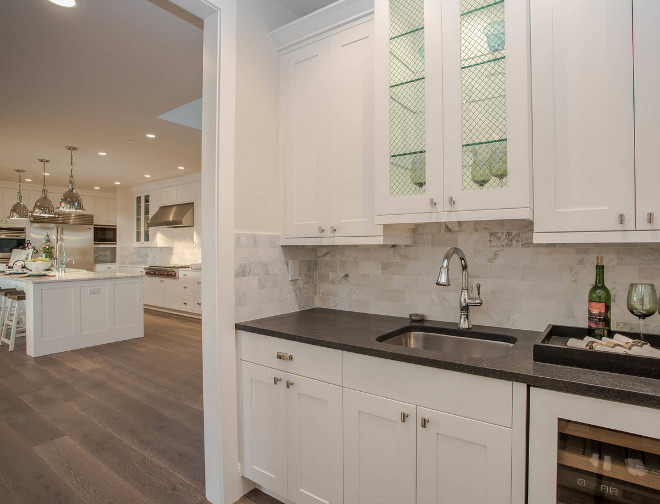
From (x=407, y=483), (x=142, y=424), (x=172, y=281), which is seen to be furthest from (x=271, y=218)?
(x=172, y=281)

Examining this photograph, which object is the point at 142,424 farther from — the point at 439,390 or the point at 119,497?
the point at 439,390

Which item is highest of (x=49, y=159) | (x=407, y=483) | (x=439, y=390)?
(x=49, y=159)

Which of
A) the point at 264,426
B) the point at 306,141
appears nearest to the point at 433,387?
the point at 264,426

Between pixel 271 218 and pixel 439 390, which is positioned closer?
pixel 439 390

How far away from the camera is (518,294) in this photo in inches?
70.3

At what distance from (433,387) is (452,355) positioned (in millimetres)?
136

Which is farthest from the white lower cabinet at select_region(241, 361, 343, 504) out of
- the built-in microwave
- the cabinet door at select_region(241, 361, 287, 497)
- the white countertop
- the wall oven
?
the built-in microwave

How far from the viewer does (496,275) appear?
72.6 inches

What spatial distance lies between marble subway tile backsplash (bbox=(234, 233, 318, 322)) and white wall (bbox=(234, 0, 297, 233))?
9 cm

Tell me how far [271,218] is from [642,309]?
1.75 m

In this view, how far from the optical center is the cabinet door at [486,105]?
1.44 meters

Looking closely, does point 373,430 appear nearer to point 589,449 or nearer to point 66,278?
point 589,449

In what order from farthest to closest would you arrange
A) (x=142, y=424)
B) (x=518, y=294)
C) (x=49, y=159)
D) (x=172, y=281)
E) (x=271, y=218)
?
(x=172, y=281) < (x=49, y=159) < (x=142, y=424) < (x=271, y=218) < (x=518, y=294)

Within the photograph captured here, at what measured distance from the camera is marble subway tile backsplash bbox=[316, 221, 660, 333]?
1.55m
